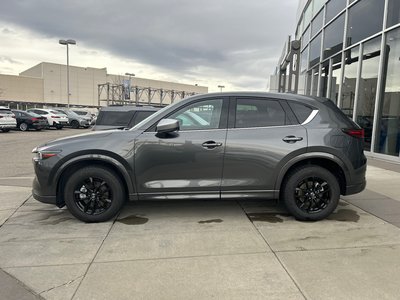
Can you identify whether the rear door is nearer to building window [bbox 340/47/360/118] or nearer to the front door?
the front door

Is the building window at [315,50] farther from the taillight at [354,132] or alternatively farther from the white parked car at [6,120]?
the white parked car at [6,120]

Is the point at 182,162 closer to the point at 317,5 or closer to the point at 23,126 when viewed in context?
the point at 317,5

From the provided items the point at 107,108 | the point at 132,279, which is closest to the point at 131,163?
the point at 132,279

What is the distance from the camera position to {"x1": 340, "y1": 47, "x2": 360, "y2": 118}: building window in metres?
11.7

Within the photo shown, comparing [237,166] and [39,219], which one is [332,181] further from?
[39,219]

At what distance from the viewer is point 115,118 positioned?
864 cm

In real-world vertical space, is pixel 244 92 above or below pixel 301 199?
above

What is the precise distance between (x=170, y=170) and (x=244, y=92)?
151 cm

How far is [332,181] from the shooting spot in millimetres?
4617

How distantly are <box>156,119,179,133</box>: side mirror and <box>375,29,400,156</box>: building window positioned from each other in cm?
744

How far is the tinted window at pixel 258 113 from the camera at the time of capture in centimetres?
464

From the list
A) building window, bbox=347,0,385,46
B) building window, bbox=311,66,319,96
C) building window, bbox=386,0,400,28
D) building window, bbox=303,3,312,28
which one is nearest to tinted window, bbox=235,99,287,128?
building window, bbox=386,0,400,28

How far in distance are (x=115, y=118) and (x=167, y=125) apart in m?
4.71

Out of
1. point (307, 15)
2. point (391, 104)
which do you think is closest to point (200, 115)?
point (391, 104)
